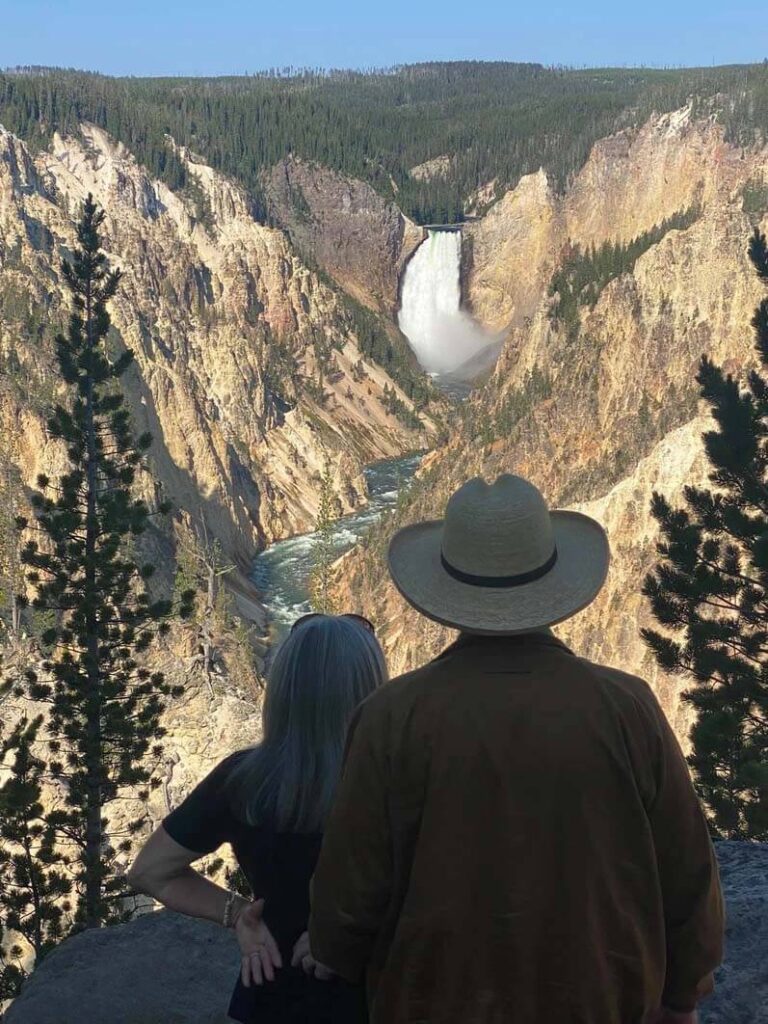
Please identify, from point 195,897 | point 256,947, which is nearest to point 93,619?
point 195,897

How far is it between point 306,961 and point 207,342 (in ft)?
234

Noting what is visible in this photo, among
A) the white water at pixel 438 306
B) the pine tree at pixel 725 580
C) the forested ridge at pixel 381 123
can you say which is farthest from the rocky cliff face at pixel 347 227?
the pine tree at pixel 725 580

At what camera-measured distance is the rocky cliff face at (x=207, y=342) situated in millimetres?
53928

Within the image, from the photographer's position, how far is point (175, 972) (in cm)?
552

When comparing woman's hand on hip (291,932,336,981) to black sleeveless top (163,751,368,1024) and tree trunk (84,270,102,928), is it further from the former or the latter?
tree trunk (84,270,102,928)

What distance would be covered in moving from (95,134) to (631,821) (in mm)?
103255

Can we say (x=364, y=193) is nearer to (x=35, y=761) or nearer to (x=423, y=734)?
(x=35, y=761)

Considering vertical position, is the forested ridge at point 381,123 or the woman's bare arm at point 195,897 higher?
the forested ridge at point 381,123

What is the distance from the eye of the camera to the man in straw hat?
2514 mm

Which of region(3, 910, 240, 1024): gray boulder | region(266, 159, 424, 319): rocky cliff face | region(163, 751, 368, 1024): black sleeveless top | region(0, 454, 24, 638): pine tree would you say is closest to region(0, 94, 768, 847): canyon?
region(266, 159, 424, 319): rocky cliff face

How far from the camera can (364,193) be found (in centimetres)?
11856

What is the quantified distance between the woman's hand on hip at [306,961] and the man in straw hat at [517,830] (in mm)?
274

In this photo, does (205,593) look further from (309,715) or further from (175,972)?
(309,715)

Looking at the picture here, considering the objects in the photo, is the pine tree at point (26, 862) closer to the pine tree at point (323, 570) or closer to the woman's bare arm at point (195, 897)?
the woman's bare arm at point (195, 897)
